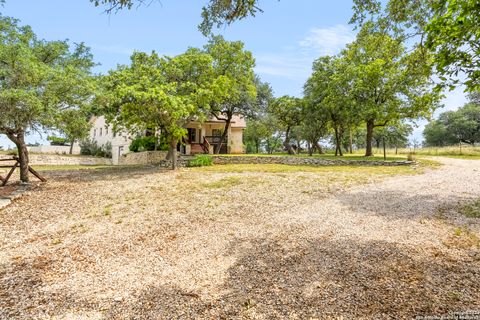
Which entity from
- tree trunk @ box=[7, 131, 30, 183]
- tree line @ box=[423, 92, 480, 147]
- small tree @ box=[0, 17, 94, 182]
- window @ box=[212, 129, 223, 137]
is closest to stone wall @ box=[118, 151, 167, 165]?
window @ box=[212, 129, 223, 137]

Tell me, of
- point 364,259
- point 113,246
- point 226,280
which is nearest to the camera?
point 226,280

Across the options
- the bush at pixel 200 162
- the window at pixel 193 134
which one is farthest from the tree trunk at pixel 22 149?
the window at pixel 193 134

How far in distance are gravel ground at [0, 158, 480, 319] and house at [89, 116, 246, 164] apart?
18.1 metres

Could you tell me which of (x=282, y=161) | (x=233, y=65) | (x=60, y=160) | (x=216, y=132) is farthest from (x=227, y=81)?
(x=60, y=160)

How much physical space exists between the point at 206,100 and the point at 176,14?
1206 cm

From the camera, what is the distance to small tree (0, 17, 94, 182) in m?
10.0

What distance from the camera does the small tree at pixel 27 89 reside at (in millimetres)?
10016

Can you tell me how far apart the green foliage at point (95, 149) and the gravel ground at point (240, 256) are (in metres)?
23.3

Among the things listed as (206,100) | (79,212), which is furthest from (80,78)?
(206,100)

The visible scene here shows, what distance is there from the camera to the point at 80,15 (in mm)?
5344

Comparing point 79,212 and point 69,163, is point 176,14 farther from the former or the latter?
point 69,163

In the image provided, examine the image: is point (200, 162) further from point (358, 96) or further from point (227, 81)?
point (358, 96)

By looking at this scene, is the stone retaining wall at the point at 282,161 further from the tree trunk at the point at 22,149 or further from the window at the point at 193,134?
the tree trunk at the point at 22,149

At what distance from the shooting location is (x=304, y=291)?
13.7 ft
